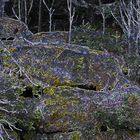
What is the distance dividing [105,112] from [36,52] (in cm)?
159

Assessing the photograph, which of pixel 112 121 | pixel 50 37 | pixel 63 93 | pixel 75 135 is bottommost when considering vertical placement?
pixel 75 135

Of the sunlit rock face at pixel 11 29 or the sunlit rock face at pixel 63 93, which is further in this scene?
the sunlit rock face at pixel 11 29

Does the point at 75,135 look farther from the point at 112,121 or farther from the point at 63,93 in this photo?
the point at 63,93

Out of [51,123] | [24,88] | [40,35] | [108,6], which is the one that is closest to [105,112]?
[51,123]

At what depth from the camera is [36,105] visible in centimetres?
565

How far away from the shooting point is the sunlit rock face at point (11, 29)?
9820mm

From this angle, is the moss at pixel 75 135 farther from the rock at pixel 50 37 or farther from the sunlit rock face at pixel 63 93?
the rock at pixel 50 37

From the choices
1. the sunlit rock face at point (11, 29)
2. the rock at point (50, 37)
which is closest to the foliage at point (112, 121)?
the rock at point (50, 37)

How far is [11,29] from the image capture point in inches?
396

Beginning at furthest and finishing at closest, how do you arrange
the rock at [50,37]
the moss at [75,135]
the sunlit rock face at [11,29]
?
the sunlit rock face at [11,29]
the rock at [50,37]
the moss at [75,135]

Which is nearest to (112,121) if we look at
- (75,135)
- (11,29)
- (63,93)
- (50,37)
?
(75,135)

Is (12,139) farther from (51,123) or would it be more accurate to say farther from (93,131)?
(93,131)

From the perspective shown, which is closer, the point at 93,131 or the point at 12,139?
the point at 12,139

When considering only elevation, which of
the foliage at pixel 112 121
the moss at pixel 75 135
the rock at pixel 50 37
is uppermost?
the rock at pixel 50 37
